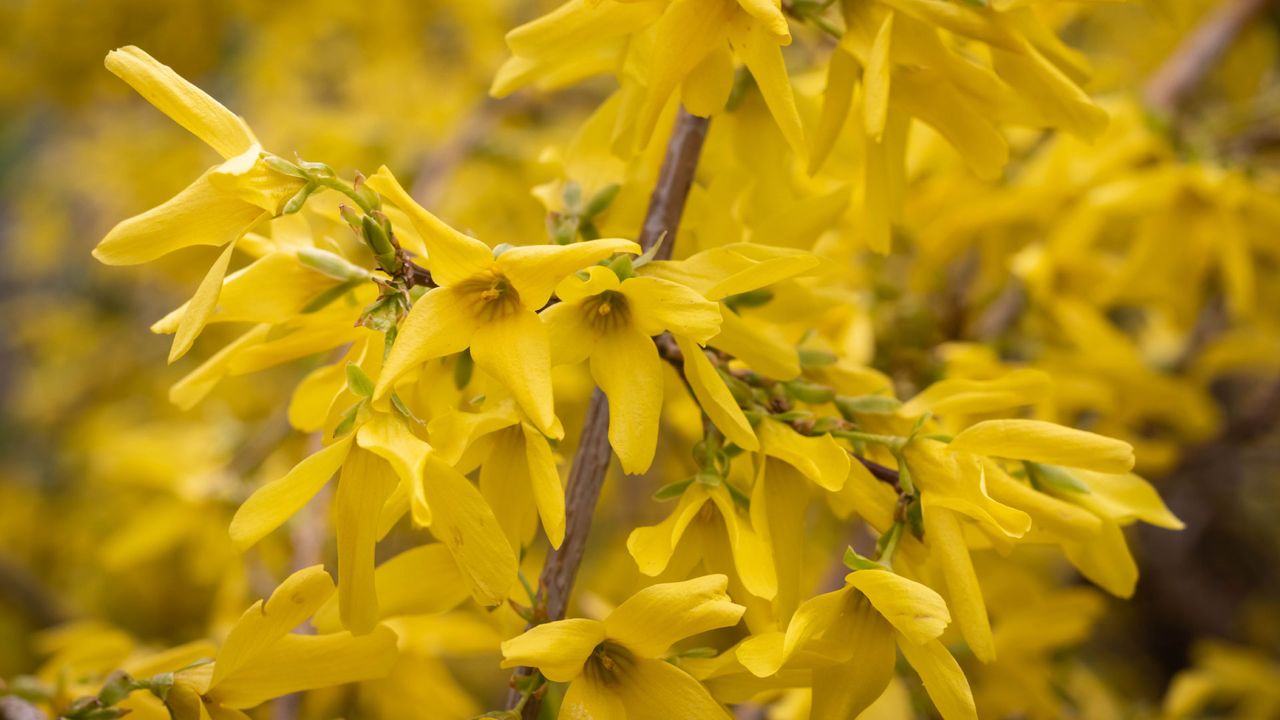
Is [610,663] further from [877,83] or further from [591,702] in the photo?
[877,83]

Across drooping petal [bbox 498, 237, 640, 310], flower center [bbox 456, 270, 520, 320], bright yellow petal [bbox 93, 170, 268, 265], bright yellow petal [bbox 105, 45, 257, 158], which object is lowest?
flower center [bbox 456, 270, 520, 320]

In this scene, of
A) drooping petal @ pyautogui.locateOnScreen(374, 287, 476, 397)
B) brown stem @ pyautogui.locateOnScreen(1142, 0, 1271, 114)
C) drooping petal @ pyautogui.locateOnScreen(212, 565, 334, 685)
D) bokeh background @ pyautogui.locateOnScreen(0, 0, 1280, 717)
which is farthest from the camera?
brown stem @ pyautogui.locateOnScreen(1142, 0, 1271, 114)

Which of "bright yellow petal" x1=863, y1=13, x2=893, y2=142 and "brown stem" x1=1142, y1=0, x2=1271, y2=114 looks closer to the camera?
"bright yellow petal" x1=863, y1=13, x2=893, y2=142

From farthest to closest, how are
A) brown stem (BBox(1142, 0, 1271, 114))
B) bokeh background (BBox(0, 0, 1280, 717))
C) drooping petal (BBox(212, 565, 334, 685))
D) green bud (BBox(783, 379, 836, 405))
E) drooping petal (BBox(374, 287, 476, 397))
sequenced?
brown stem (BBox(1142, 0, 1271, 114))
bokeh background (BBox(0, 0, 1280, 717))
green bud (BBox(783, 379, 836, 405))
drooping petal (BBox(212, 565, 334, 685))
drooping petal (BBox(374, 287, 476, 397))

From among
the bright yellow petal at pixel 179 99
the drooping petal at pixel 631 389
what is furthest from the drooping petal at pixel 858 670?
the bright yellow petal at pixel 179 99

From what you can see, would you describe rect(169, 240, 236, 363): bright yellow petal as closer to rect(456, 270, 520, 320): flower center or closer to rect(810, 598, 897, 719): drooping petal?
rect(456, 270, 520, 320): flower center

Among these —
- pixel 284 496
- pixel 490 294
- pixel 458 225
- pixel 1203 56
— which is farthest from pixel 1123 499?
pixel 458 225

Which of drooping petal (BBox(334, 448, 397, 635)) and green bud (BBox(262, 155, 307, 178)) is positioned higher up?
green bud (BBox(262, 155, 307, 178))

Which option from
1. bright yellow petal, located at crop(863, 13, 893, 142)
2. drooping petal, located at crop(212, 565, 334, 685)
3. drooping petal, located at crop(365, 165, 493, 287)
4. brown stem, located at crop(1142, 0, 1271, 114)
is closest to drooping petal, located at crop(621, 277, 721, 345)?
drooping petal, located at crop(365, 165, 493, 287)
